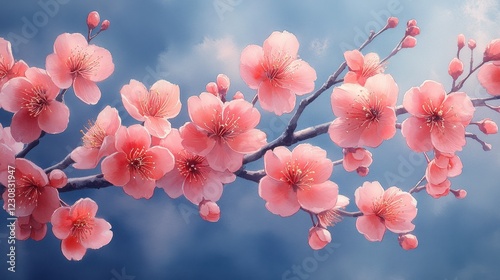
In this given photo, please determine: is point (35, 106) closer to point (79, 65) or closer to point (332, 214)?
point (79, 65)

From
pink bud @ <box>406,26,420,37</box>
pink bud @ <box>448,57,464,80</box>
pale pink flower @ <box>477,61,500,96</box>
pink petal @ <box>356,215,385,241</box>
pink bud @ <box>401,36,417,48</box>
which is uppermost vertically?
pink bud @ <box>406,26,420,37</box>

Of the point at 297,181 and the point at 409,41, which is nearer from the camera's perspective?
A: the point at 297,181

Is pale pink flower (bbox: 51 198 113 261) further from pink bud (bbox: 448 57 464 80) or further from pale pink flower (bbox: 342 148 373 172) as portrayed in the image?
pink bud (bbox: 448 57 464 80)

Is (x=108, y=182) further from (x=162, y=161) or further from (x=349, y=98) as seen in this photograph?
(x=349, y=98)

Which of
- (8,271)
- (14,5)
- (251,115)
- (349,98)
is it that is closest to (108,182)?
(251,115)

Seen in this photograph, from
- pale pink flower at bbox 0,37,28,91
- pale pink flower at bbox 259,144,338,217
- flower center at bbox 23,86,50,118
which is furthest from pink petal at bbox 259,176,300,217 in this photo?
pale pink flower at bbox 0,37,28,91

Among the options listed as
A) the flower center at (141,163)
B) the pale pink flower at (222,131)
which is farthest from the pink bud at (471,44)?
the flower center at (141,163)

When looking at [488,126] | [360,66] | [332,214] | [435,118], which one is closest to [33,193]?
[332,214]

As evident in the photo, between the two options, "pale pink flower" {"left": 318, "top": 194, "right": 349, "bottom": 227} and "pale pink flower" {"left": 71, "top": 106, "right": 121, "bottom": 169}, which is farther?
"pale pink flower" {"left": 318, "top": 194, "right": 349, "bottom": 227}
